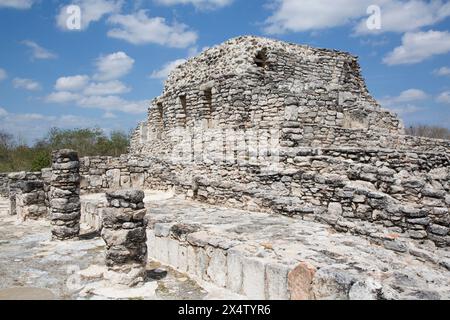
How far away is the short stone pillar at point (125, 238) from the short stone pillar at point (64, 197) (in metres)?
3.00

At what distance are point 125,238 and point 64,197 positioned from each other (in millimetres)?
3425

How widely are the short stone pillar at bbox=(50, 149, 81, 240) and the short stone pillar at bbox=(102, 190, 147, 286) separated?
2997 millimetres

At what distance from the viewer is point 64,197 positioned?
775 cm

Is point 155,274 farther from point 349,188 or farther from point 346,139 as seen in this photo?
point 346,139

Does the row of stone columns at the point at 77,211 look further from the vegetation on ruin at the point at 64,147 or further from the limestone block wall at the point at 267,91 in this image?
the vegetation on ruin at the point at 64,147

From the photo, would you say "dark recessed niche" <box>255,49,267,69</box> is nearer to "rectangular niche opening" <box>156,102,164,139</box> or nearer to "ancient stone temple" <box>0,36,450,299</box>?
"ancient stone temple" <box>0,36,450,299</box>

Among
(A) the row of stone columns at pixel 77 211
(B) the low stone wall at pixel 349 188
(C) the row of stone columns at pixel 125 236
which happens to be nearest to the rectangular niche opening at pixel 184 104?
(B) the low stone wall at pixel 349 188

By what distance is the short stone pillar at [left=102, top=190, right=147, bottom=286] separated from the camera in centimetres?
495

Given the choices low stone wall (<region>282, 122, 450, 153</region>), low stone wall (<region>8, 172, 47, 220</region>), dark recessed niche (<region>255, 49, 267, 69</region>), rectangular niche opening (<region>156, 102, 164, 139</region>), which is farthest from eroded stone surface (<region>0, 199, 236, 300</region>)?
rectangular niche opening (<region>156, 102, 164, 139</region>)

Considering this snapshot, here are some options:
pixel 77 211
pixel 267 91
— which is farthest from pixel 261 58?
pixel 77 211

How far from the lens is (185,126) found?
15.3m

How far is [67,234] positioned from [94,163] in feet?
16.2
